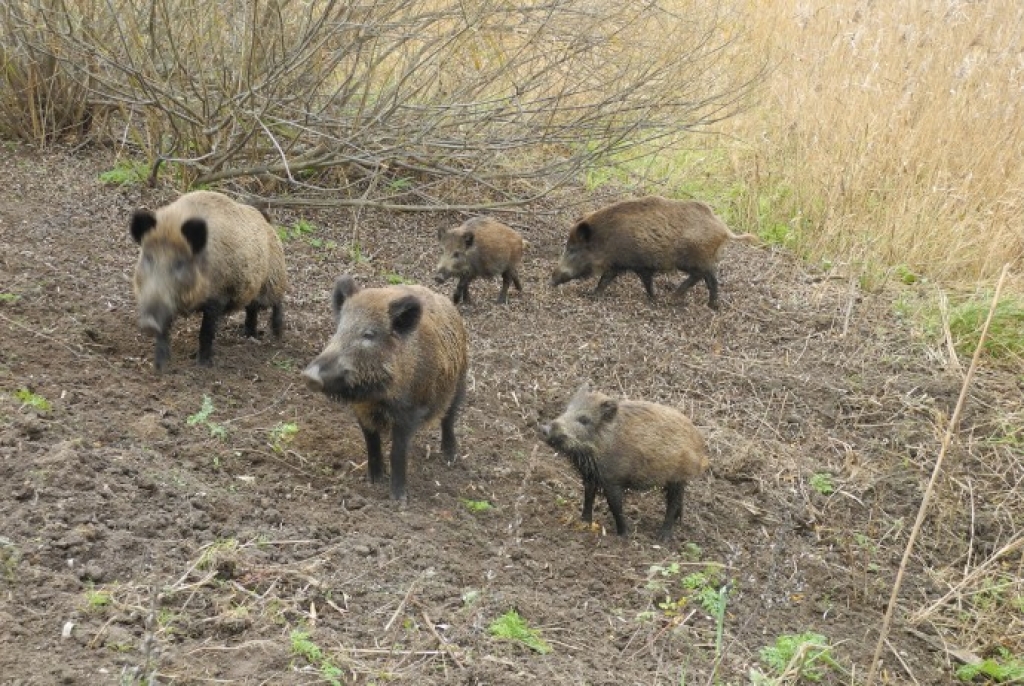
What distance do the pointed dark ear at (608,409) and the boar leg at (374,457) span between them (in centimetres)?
128

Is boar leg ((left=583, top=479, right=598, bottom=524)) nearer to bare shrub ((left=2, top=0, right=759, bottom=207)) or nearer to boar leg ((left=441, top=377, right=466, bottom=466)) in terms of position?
boar leg ((left=441, top=377, right=466, bottom=466))

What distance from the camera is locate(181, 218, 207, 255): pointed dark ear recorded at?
6.46 metres

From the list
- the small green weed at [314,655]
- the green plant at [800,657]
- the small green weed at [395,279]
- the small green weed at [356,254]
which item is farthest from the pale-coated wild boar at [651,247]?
the small green weed at [314,655]

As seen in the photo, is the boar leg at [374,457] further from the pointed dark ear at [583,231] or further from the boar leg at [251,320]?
the pointed dark ear at [583,231]

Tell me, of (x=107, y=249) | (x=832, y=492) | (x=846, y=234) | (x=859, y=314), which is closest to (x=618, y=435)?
(x=832, y=492)

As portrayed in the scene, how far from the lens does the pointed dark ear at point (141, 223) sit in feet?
21.4

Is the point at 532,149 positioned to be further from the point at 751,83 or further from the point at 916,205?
the point at 916,205

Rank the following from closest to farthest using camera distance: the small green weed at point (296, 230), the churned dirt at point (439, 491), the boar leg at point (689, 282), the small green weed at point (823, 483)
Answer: the churned dirt at point (439, 491) → the small green weed at point (823, 483) → the small green weed at point (296, 230) → the boar leg at point (689, 282)

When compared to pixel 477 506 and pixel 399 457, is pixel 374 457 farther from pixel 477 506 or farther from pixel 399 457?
pixel 477 506

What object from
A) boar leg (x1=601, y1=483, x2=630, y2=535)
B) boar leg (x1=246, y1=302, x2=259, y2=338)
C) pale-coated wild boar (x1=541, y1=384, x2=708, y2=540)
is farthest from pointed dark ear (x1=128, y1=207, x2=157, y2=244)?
boar leg (x1=601, y1=483, x2=630, y2=535)

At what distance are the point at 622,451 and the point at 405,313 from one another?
4.82ft

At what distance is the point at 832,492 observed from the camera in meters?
6.61

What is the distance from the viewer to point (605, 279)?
31.5ft

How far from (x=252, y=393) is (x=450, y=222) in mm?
4307
